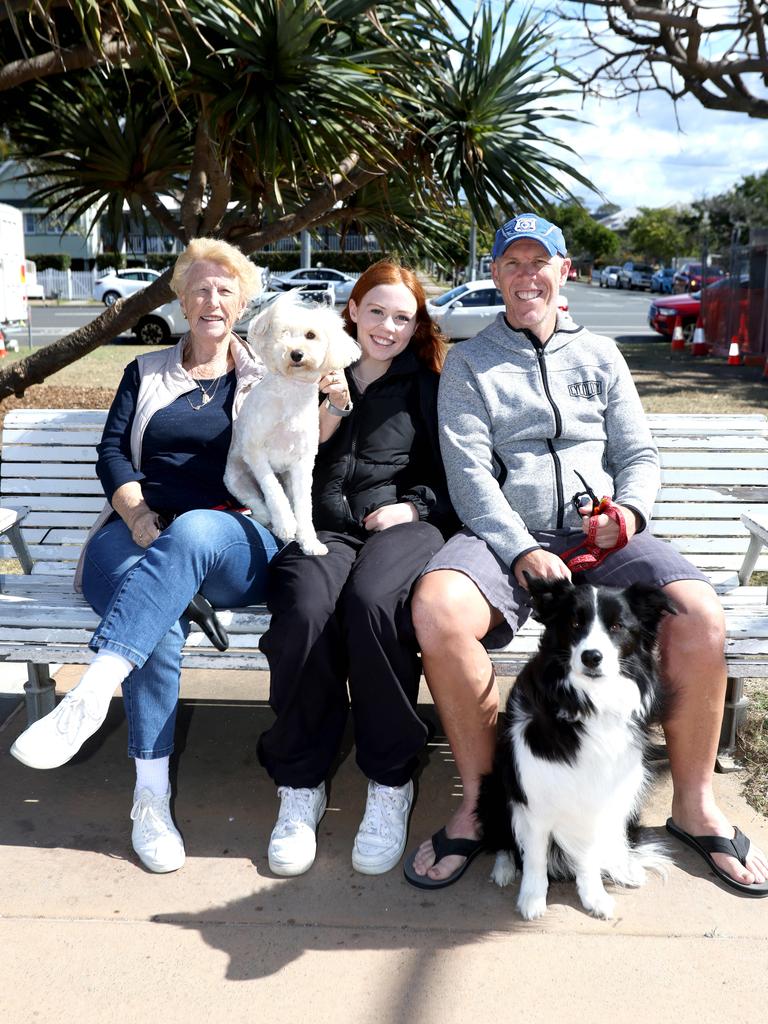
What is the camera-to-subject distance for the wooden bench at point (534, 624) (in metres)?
3.28

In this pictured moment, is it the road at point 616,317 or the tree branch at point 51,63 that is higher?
the tree branch at point 51,63

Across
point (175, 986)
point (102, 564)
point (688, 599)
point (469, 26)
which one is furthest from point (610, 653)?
point (469, 26)

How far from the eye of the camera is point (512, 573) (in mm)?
2824

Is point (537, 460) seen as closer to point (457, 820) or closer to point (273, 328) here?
point (273, 328)

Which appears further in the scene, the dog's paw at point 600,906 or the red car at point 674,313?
the red car at point 674,313

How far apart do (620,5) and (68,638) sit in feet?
33.2

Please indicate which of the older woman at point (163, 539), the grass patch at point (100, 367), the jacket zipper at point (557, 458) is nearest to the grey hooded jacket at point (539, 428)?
the jacket zipper at point (557, 458)

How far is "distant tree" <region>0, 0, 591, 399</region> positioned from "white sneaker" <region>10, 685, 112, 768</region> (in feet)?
9.73

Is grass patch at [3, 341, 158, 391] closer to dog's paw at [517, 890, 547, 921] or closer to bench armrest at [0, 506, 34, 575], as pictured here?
bench armrest at [0, 506, 34, 575]

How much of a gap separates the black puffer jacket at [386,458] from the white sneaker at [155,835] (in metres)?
1.02

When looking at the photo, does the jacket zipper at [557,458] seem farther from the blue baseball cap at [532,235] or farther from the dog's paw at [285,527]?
the dog's paw at [285,527]

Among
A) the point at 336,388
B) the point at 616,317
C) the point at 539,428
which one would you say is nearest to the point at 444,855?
the point at 539,428

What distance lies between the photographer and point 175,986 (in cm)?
220

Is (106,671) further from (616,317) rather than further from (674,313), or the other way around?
(616,317)
